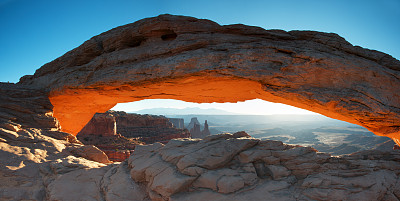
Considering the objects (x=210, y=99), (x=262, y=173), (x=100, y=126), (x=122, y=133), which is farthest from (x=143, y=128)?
(x=262, y=173)

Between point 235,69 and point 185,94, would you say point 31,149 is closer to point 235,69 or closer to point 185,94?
point 185,94

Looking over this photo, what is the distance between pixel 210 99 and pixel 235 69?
195 inches

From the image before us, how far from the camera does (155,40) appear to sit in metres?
11.7

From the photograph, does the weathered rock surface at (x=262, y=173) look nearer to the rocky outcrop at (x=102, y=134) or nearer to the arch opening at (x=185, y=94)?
the arch opening at (x=185, y=94)

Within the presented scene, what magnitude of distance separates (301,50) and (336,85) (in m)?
2.12

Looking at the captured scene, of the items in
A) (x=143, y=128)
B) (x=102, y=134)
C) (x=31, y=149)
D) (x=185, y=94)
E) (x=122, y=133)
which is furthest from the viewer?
(x=143, y=128)

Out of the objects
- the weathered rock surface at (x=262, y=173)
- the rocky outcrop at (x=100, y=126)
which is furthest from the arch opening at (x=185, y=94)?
the rocky outcrop at (x=100, y=126)

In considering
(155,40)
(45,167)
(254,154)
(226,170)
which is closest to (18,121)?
(45,167)

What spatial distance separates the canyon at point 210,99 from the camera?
21.7 feet

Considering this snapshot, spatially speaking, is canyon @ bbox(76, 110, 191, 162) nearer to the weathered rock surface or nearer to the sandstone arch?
the sandstone arch

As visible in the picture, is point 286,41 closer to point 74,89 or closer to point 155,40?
point 155,40

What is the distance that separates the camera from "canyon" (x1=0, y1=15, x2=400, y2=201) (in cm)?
660

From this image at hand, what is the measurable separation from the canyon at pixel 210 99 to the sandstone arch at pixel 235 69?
0.16 feet

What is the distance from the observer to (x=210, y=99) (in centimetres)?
1400
